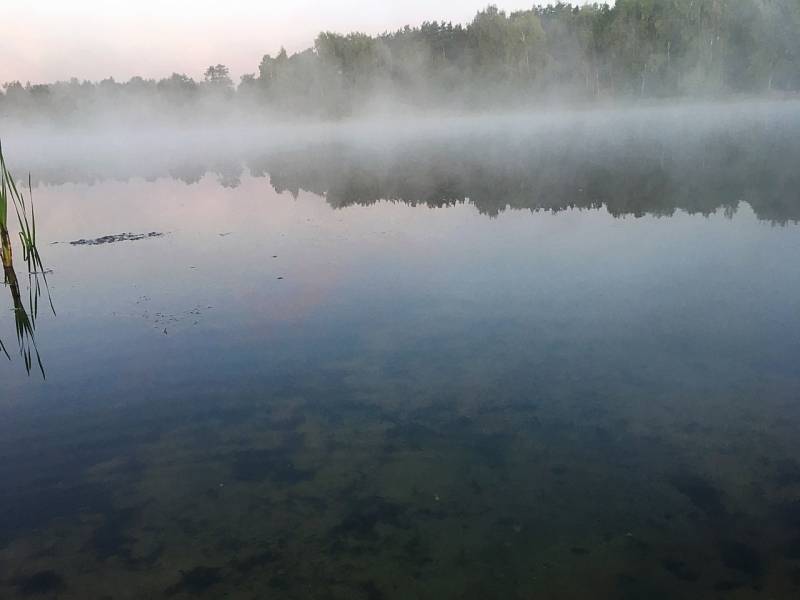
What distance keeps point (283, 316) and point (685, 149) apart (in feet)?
86.2

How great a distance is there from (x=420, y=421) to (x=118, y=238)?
13.4 metres

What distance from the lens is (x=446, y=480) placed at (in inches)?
196

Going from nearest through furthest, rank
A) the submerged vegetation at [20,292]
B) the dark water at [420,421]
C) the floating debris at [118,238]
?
the dark water at [420,421] < the submerged vegetation at [20,292] < the floating debris at [118,238]

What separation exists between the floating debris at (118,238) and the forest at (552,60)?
70.0 meters

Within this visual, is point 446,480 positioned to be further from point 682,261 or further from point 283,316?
point 682,261

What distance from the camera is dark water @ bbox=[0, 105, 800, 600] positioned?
13.6ft

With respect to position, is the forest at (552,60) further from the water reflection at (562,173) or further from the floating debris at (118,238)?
the floating debris at (118,238)

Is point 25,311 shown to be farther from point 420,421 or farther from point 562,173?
point 562,173

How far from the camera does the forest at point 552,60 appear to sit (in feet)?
214

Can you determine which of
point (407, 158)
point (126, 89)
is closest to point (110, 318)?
point (407, 158)

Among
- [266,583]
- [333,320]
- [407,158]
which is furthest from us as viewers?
[407,158]

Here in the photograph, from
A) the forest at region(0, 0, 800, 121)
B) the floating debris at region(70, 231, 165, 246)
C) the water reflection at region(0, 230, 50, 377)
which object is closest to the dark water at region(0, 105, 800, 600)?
the water reflection at region(0, 230, 50, 377)

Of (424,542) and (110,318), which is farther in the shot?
(110,318)

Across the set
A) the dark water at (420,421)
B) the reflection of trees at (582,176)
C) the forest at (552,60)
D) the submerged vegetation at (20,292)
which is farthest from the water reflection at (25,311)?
the forest at (552,60)
